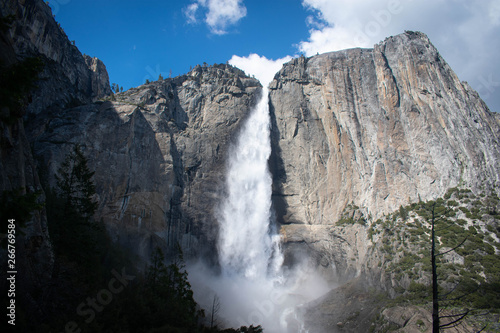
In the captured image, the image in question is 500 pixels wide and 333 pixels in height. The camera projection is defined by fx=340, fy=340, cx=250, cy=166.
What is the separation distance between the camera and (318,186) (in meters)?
56.7

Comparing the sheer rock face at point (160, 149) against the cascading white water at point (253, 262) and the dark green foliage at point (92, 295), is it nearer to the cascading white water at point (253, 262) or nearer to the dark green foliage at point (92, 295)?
the cascading white water at point (253, 262)

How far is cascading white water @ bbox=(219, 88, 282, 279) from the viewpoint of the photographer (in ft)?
177

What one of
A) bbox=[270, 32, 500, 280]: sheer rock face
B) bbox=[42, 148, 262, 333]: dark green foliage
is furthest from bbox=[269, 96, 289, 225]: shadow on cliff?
bbox=[42, 148, 262, 333]: dark green foliage

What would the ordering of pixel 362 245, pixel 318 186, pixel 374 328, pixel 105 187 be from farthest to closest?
pixel 318 186
pixel 362 245
pixel 105 187
pixel 374 328

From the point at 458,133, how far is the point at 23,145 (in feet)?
170

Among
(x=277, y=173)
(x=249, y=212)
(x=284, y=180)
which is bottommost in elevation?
(x=249, y=212)

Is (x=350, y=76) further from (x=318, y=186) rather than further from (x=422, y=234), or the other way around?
(x=422, y=234)

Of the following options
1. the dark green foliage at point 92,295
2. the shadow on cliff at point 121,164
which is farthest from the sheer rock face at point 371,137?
the dark green foliage at point 92,295

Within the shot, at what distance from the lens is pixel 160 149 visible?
5331 centimetres

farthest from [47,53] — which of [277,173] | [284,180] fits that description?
[284,180]

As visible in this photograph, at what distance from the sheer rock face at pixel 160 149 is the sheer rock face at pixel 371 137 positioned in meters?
10.7

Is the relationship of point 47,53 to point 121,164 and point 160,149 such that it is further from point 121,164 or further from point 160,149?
point 160,149

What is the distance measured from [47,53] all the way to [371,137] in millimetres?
52189

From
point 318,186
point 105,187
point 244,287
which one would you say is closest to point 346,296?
point 244,287
